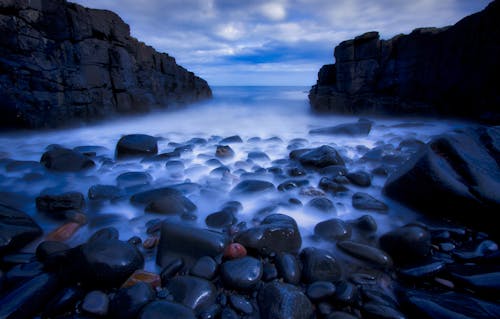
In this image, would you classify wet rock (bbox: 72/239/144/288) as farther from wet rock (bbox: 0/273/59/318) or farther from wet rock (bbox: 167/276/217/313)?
wet rock (bbox: 167/276/217/313)

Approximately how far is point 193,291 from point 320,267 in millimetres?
848

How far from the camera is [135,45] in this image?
30.5 ft

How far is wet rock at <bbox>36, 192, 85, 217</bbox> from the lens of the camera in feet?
8.21

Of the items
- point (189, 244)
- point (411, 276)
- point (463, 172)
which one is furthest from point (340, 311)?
point (463, 172)

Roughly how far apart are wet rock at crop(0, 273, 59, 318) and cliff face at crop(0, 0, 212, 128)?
598 centimetres

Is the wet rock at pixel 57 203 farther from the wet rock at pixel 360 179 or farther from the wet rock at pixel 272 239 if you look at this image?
the wet rock at pixel 360 179

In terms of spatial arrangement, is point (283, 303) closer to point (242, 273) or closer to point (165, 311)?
point (242, 273)

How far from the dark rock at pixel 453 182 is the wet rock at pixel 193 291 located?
2162 mm

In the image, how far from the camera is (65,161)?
3.77 metres

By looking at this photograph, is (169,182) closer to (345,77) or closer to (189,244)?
(189,244)

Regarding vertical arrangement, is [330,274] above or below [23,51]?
below

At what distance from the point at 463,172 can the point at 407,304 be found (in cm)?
172

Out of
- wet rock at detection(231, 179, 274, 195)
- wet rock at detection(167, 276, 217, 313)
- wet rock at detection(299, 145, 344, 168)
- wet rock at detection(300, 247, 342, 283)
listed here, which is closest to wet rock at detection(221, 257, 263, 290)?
wet rock at detection(167, 276, 217, 313)

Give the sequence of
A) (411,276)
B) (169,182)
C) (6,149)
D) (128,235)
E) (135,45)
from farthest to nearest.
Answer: (135,45) → (6,149) → (169,182) → (128,235) → (411,276)
